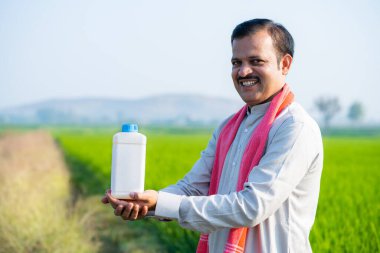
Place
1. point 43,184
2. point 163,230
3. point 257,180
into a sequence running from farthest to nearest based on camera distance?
point 43,184
point 163,230
point 257,180

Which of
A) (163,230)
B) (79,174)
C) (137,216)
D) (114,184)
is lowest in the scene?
(79,174)

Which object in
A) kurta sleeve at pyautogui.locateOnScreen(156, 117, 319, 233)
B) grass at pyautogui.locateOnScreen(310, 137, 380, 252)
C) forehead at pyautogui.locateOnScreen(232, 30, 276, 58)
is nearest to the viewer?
kurta sleeve at pyautogui.locateOnScreen(156, 117, 319, 233)

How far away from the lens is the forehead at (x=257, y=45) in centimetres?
202

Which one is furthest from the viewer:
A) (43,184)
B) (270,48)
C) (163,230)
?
(43,184)

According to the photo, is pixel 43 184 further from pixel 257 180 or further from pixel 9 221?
pixel 257 180

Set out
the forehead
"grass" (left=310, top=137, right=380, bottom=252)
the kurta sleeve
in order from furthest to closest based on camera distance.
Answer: "grass" (left=310, top=137, right=380, bottom=252), the forehead, the kurta sleeve

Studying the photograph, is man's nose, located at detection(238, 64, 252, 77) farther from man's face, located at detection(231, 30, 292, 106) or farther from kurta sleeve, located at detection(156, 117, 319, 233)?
kurta sleeve, located at detection(156, 117, 319, 233)

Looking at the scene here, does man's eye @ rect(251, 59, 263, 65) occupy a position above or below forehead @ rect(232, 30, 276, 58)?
below

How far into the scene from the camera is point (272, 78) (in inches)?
80.8

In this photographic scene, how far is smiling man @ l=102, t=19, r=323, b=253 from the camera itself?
75.1 inches

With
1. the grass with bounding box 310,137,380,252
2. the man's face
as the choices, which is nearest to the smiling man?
the man's face

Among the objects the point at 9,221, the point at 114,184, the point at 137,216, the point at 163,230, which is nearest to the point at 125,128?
the point at 114,184

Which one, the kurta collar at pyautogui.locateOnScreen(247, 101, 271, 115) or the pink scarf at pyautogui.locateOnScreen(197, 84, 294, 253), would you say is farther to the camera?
the kurta collar at pyautogui.locateOnScreen(247, 101, 271, 115)

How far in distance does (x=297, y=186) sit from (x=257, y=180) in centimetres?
19
